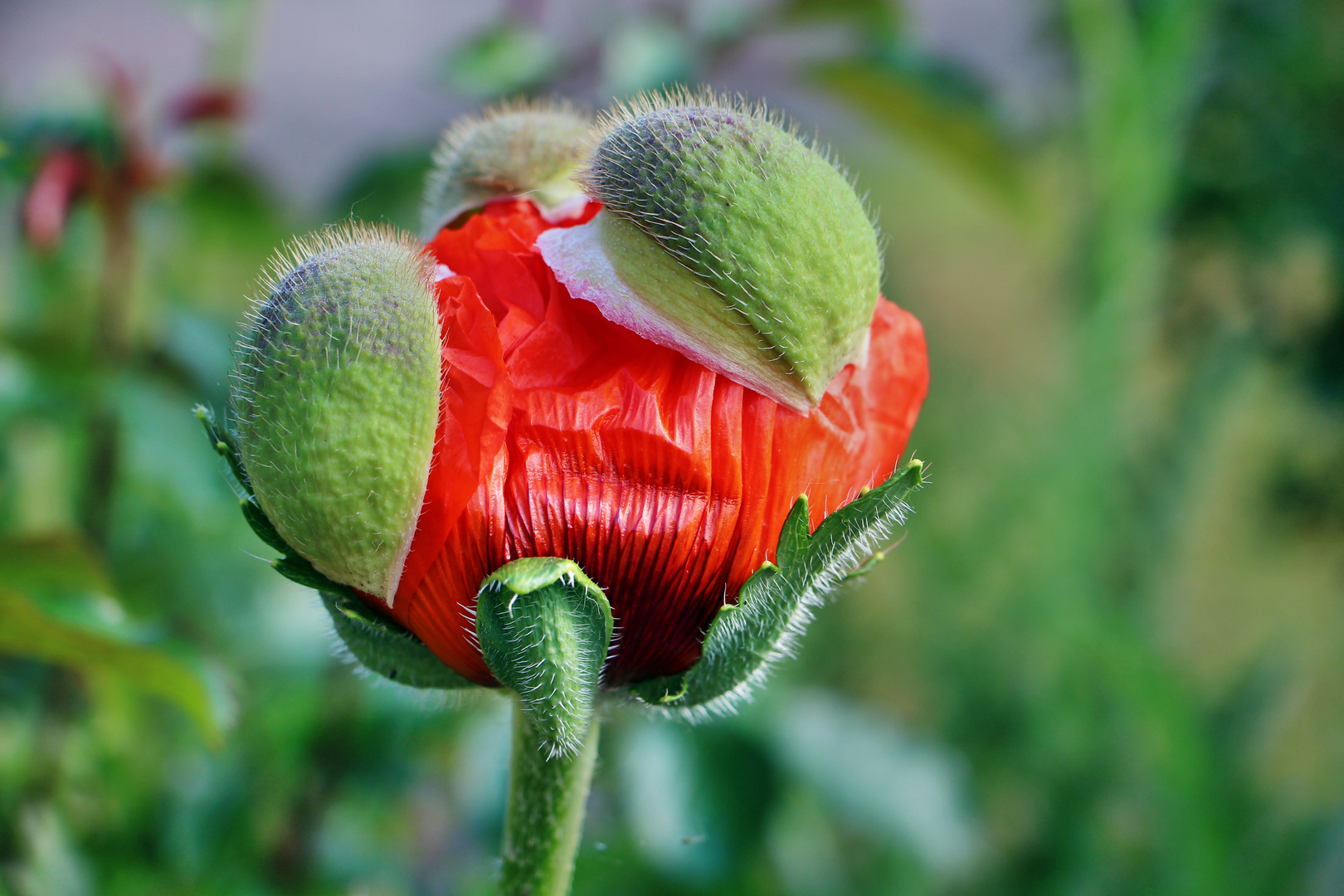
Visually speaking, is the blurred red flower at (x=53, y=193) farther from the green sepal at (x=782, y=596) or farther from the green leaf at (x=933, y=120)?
the green leaf at (x=933, y=120)

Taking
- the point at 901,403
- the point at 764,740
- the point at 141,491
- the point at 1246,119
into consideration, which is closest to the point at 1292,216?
the point at 1246,119

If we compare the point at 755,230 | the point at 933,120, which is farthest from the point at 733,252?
the point at 933,120

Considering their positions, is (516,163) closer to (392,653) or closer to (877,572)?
(392,653)

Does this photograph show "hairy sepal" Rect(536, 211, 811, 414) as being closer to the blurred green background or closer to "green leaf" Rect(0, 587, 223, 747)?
the blurred green background

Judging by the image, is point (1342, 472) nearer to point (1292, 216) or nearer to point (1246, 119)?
point (1292, 216)

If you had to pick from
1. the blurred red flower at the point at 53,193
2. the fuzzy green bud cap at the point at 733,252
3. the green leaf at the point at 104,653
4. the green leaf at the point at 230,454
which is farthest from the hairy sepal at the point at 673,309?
the blurred red flower at the point at 53,193

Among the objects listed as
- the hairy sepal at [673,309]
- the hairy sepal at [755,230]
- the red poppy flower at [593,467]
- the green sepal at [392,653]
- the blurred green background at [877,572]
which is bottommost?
the blurred green background at [877,572]
